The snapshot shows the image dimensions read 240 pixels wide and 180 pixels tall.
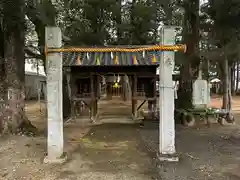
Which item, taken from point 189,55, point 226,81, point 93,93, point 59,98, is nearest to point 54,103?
point 59,98

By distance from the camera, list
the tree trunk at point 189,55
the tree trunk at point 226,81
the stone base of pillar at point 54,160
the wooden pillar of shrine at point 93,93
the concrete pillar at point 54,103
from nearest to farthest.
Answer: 1. the stone base of pillar at point 54,160
2. the concrete pillar at point 54,103
3. the tree trunk at point 189,55
4. the wooden pillar of shrine at point 93,93
5. the tree trunk at point 226,81

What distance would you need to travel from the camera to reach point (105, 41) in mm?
12305

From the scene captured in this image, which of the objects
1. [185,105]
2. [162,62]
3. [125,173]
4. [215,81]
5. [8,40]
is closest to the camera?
[125,173]

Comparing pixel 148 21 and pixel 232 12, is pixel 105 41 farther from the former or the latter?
pixel 232 12

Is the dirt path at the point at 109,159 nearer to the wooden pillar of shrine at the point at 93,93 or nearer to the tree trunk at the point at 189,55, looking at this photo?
the wooden pillar of shrine at the point at 93,93

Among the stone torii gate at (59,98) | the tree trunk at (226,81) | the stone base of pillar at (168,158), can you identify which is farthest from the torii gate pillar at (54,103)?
the tree trunk at (226,81)

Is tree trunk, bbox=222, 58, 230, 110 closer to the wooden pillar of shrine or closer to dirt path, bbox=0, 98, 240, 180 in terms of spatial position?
dirt path, bbox=0, 98, 240, 180

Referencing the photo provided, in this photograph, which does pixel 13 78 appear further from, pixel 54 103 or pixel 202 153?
pixel 202 153

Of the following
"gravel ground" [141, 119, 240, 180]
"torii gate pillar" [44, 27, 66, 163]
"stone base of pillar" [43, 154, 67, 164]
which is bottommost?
"gravel ground" [141, 119, 240, 180]

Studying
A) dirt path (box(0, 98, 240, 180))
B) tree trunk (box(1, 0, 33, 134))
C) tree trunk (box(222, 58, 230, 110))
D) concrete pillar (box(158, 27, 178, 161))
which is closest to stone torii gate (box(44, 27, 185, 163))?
concrete pillar (box(158, 27, 178, 161))

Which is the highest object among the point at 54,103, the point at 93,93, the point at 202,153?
the point at 93,93

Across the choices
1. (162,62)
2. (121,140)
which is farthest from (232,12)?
(121,140)

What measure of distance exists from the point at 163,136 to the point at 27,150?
3.18 m

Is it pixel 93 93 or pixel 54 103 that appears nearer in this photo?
pixel 54 103
